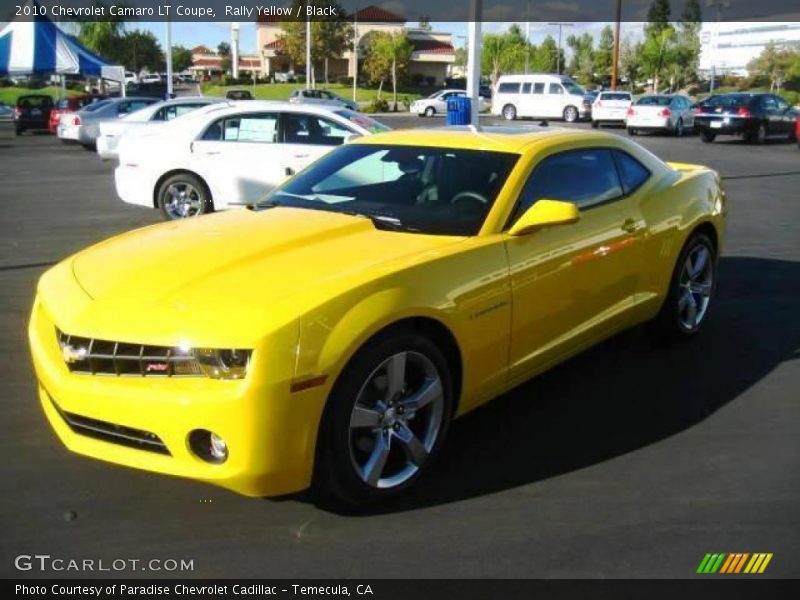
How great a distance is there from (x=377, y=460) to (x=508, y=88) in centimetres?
3761

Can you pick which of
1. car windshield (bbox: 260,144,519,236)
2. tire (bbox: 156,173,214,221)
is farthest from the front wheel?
car windshield (bbox: 260,144,519,236)

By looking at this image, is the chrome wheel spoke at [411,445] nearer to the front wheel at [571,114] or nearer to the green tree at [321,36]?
the front wheel at [571,114]

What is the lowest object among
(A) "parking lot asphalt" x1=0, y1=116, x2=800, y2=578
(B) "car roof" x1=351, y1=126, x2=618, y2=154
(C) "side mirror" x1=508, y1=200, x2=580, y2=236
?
(A) "parking lot asphalt" x1=0, y1=116, x2=800, y2=578

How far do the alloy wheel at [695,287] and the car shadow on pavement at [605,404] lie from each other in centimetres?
17

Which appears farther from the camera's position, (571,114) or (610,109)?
(571,114)

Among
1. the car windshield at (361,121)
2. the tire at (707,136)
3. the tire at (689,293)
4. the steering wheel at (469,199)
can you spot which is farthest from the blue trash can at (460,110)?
the tire at (707,136)

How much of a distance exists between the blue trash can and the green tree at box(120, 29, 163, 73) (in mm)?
54349

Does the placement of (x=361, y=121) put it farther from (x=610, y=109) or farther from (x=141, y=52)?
(x=141, y=52)

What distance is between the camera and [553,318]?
4.25 m

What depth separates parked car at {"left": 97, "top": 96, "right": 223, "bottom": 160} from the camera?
15.7 meters

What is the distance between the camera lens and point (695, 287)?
19.0 ft

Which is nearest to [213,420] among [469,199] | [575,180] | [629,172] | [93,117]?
[469,199]

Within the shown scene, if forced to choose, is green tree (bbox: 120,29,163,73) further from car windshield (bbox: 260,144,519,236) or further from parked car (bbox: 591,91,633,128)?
car windshield (bbox: 260,144,519,236)
